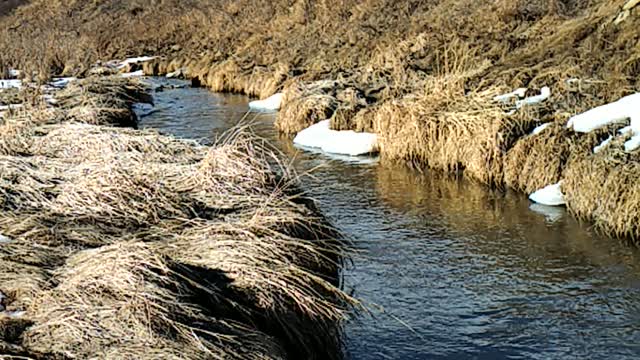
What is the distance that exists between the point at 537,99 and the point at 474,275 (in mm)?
5508

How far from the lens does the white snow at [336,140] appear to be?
1350 centimetres

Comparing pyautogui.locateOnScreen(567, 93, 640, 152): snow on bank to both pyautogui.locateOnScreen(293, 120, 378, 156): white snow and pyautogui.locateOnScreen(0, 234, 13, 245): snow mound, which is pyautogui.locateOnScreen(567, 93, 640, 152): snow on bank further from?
pyautogui.locateOnScreen(0, 234, 13, 245): snow mound

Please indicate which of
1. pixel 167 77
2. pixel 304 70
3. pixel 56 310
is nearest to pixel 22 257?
pixel 56 310

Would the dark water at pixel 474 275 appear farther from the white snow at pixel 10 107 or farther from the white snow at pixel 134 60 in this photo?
the white snow at pixel 134 60

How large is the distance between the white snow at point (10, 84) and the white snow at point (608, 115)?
13.0 metres

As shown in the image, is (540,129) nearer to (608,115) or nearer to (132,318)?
(608,115)

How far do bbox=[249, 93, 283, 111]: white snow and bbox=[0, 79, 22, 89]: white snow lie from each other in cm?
547

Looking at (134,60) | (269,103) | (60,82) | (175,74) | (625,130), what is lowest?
(60,82)

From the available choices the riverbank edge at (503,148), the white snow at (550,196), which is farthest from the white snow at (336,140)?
the white snow at (550,196)

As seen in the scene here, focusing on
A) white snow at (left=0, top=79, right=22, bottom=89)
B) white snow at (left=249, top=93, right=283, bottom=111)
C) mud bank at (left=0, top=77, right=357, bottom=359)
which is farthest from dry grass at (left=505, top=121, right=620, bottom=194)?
white snow at (left=0, top=79, right=22, bottom=89)

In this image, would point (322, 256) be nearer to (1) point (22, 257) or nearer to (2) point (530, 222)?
(1) point (22, 257)

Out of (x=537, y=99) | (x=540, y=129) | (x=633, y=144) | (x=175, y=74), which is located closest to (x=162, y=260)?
(x=633, y=144)

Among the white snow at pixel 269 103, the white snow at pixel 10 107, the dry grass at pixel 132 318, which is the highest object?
the white snow at pixel 269 103

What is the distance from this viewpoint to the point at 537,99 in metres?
12.4
